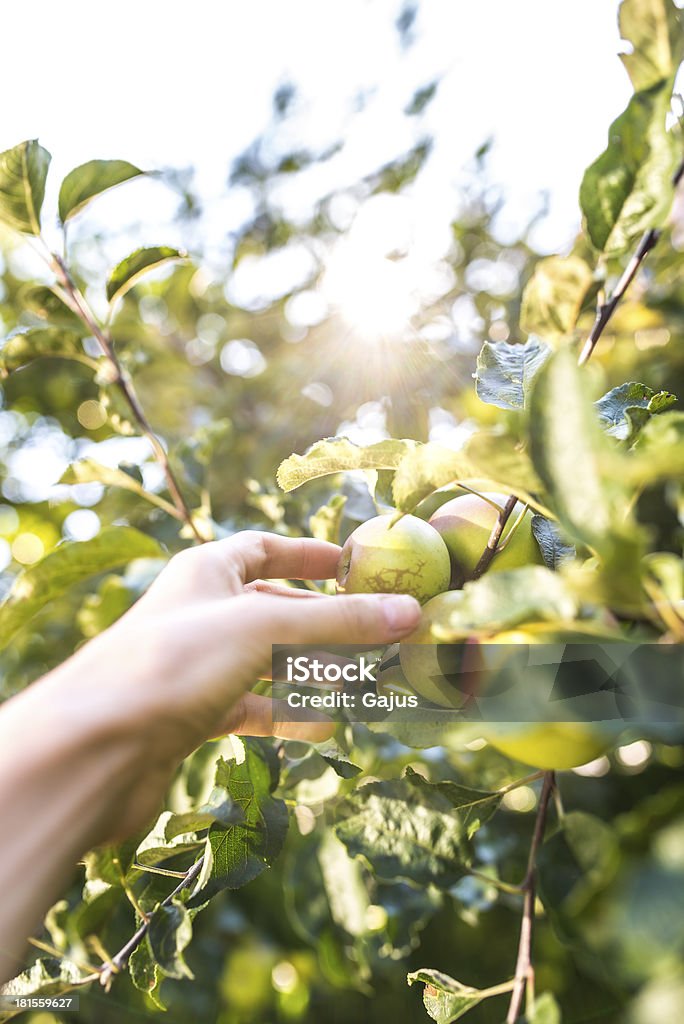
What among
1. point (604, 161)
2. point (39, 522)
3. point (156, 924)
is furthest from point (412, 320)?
point (156, 924)

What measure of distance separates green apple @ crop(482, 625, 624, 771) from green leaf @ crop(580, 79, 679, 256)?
1.40ft

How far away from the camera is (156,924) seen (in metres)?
0.81

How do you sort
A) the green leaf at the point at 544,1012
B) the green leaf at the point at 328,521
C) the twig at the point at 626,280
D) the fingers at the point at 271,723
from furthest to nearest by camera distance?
the green leaf at the point at 328,521 → the fingers at the point at 271,723 → the twig at the point at 626,280 → the green leaf at the point at 544,1012

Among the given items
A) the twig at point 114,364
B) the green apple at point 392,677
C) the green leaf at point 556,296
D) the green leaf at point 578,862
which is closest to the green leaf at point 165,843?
the green apple at point 392,677

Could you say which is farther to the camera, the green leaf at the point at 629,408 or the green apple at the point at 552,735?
the green leaf at the point at 629,408

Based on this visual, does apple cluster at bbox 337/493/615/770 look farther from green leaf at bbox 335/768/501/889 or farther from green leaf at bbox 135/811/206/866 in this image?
green leaf at bbox 135/811/206/866

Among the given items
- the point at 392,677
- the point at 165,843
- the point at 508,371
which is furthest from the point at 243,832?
the point at 508,371

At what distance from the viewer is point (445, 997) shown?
70 cm

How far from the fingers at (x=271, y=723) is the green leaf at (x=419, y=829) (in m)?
0.13

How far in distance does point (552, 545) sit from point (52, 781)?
0.49 meters

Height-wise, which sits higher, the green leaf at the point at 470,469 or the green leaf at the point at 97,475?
the green leaf at the point at 470,469

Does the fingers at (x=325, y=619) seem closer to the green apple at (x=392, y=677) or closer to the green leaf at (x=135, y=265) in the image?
the green apple at (x=392, y=677)

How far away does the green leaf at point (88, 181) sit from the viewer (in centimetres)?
104

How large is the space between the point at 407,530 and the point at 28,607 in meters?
0.59
